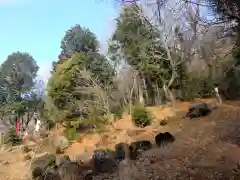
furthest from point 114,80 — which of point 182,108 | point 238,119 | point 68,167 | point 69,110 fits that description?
point 68,167

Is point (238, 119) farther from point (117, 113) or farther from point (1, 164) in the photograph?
point (1, 164)

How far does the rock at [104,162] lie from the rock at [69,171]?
67 centimetres

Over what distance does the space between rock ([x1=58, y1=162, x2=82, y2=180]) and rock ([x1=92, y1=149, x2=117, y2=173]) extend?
2.21 feet

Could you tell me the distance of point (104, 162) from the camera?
12125 millimetres

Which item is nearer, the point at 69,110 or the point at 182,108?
the point at 182,108

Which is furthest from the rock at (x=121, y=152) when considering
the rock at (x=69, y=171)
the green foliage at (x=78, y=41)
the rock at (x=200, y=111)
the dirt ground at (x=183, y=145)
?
the green foliage at (x=78, y=41)

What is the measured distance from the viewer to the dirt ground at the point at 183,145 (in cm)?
920

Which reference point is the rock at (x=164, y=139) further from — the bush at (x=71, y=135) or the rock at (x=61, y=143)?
the bush at (x=71, y=135)

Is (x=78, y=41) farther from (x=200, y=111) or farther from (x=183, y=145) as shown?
(x=183, y=145)

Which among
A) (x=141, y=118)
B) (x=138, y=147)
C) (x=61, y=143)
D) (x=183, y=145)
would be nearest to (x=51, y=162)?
(x=138, y=147)

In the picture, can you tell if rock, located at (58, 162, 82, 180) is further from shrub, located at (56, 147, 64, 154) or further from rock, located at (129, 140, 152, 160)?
shrub, located at (56, 147, 64, 154)

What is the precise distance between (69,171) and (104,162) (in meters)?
1.28

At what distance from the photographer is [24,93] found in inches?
1400

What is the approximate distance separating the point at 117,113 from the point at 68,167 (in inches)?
434
